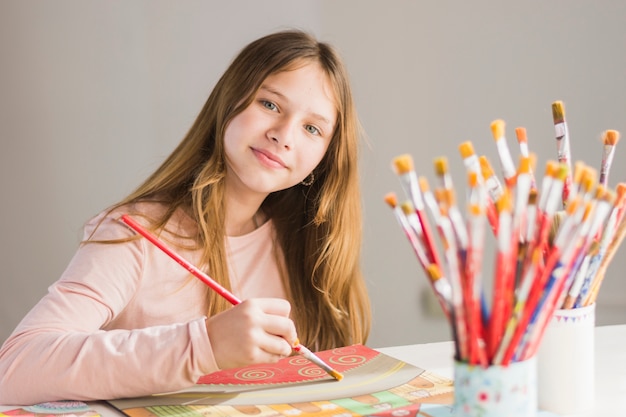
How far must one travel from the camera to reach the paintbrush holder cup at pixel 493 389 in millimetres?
628

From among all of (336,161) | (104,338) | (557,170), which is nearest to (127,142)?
(336,161)

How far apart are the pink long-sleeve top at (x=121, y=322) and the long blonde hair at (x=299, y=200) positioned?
0.10 ft

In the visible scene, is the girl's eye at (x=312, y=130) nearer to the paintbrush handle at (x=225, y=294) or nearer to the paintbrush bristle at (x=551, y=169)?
the paintbrush handle at (x=225, y=294)

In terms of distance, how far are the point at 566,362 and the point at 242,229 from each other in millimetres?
695

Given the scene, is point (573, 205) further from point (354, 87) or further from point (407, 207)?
point (354, 87)

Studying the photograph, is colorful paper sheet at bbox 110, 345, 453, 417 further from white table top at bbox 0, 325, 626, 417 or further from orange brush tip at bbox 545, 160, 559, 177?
orange brush tip at bbox 545, 160, 559, 177

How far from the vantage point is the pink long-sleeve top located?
856 mm

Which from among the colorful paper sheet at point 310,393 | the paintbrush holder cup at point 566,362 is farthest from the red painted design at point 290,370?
the paintbrush holder cup at point 566,362

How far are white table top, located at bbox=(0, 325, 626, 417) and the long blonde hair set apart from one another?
27cm

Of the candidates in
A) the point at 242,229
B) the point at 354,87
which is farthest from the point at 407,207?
the point at 354,87

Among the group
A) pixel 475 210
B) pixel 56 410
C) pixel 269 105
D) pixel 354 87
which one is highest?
pixel 354 87

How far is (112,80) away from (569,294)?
142 cm

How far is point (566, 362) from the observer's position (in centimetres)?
78

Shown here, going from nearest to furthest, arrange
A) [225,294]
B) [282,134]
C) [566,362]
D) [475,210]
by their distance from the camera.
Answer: [475,210] → [566,362] → [225,294] → [282,134]
